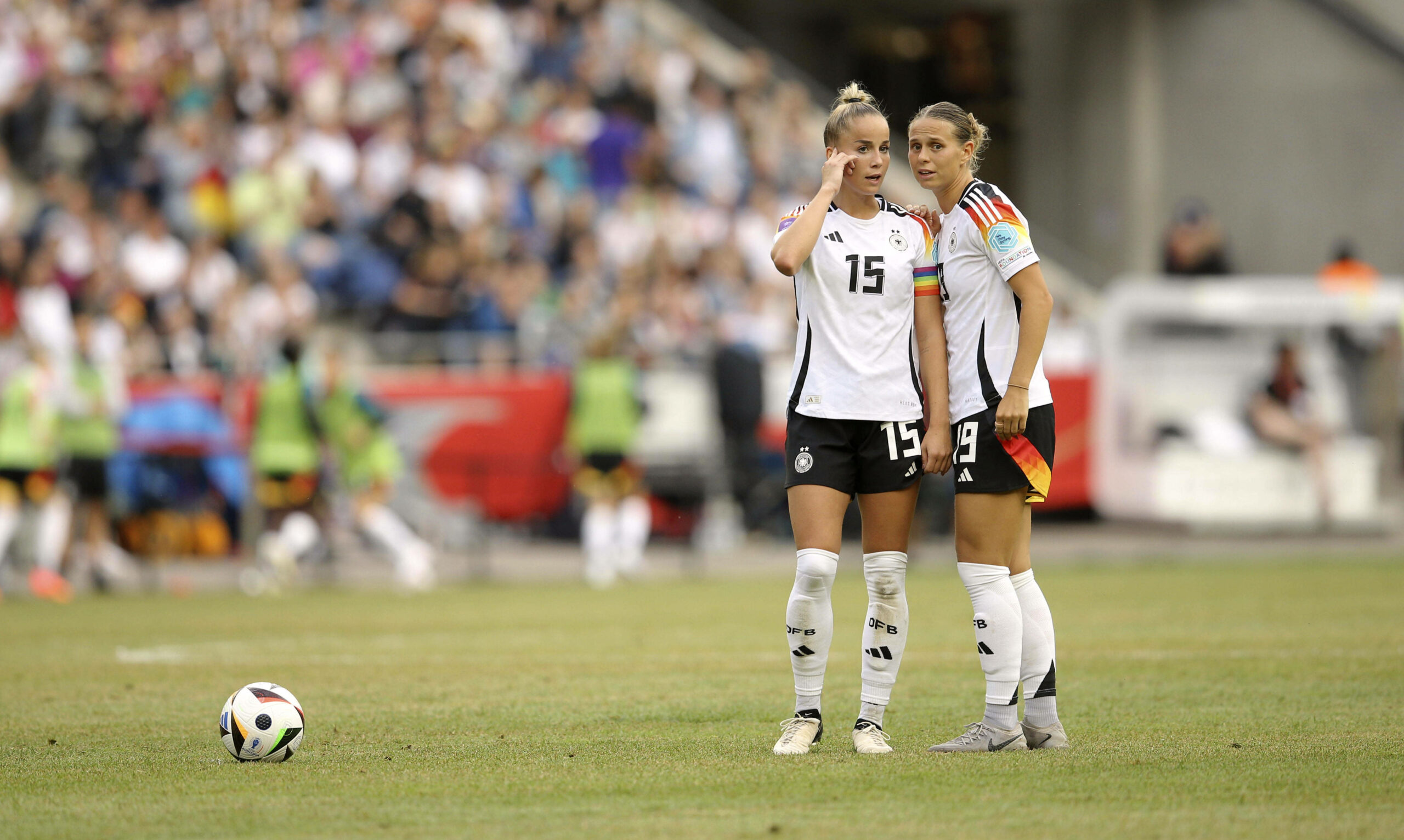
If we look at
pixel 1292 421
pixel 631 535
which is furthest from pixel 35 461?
pixel 1292 421

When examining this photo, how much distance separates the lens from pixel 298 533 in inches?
671

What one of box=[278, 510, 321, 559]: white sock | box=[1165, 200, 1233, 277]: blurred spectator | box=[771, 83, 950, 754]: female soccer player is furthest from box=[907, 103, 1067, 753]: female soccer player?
box=[1165, 200, 1233, 277]: blurred spectator

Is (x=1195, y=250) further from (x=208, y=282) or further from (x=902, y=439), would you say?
(x=902, y=439)

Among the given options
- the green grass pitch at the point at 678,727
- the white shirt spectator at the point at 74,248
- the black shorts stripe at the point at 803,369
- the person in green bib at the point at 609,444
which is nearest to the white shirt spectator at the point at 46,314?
the white shirt spectator at the point at 74,248

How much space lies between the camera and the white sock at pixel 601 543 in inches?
683

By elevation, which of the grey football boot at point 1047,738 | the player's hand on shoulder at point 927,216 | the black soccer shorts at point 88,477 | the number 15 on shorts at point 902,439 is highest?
the player's hand on shoulder at point 927,216

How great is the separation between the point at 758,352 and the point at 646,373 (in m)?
1.47

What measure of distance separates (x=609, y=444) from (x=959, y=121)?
437 inches

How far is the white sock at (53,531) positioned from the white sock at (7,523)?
246 millimetres

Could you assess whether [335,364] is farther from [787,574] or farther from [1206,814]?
[1206,814]

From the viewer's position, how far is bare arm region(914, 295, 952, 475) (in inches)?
270

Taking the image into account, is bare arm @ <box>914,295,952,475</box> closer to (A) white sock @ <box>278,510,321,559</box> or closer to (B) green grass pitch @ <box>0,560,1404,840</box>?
(B) green grass pitch @ <box>0,560,1404,840</box>

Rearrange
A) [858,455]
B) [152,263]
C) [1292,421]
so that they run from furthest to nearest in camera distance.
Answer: [152,263], [1292,421], [858,455]

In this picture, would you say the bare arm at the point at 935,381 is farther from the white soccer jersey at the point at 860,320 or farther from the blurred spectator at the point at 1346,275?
the blurred spectator at the point at 1346,275
